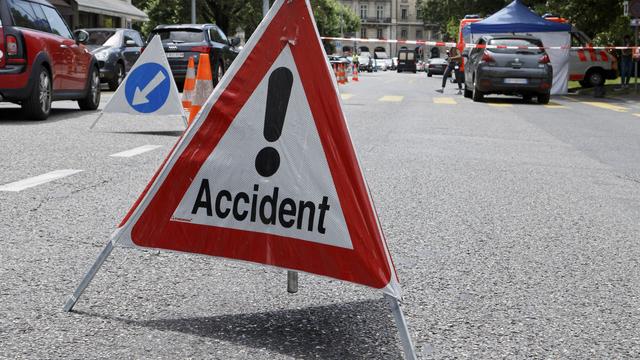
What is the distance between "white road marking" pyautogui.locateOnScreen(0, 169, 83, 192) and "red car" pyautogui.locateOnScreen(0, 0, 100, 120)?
15.9ft

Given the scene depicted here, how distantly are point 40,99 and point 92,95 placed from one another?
2588 mm

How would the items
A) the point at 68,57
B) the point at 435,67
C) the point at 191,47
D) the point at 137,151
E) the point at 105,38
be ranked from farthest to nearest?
the point at 435,67, the point at 105,38, the point at 191,47, the point at 68,57, the point at 137,151

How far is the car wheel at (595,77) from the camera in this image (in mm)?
32688

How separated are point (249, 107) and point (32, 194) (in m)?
3.64

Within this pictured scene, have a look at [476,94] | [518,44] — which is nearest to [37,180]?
[476,94]

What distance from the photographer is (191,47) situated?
22547mm

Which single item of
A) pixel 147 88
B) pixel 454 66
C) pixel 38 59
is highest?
pixel 38 59

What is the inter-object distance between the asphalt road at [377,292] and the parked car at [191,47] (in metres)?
13.4

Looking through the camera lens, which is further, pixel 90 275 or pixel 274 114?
pixel 90 275

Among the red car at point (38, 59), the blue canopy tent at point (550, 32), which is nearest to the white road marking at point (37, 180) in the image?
the red car at point (38, 59)

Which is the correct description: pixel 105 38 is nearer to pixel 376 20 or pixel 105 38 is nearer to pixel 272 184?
pixel 272 184

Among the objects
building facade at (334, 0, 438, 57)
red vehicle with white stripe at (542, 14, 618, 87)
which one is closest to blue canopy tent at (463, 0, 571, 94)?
red vehicle with white stripe at (542, 14, 618, 87)

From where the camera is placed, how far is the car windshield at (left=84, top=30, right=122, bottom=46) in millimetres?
24188

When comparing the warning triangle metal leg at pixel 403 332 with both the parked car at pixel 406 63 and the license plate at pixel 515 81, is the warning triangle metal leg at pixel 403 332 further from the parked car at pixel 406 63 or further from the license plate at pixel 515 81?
the parked car at pixel 406 63
